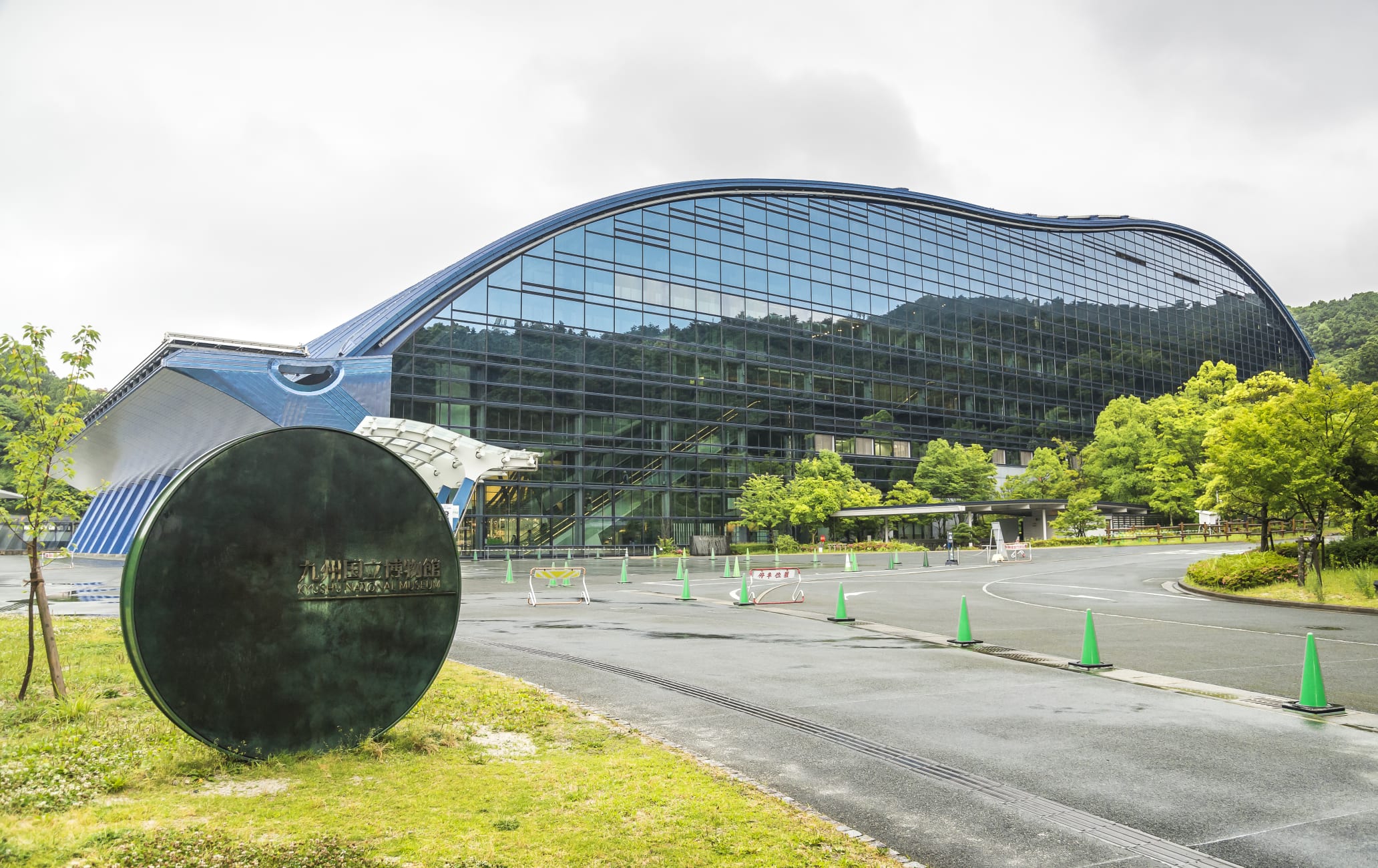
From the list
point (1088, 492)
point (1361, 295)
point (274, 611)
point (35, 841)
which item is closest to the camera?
point (35, 841)

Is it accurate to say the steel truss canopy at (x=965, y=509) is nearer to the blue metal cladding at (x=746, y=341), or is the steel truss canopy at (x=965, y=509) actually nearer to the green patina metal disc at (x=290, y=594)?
the blue metal cladding at (x=746, y=341)

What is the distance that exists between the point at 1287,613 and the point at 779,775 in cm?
1841

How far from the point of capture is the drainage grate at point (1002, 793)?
5410 millimetres

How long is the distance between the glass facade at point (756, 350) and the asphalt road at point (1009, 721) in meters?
37.5

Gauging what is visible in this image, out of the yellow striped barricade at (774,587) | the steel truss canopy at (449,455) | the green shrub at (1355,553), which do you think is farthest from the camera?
the steel truss canopy at (449,455)

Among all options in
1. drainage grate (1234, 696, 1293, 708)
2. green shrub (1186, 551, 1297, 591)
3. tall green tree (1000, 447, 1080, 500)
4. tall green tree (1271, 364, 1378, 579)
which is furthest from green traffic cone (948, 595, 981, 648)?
tall green tree (1000, 447, 1080, 500)

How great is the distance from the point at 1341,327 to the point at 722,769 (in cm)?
14077

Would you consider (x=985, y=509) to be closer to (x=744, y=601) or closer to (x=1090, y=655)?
(x=744, y=601)

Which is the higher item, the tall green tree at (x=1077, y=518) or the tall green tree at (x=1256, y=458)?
the tall green tree at (x=1256, y=458)

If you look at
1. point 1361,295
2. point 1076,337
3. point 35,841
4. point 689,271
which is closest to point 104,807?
point 35,841

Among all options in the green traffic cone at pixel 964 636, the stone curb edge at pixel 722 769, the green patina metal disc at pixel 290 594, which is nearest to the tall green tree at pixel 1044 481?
the green traffic cone at pixel 964 636

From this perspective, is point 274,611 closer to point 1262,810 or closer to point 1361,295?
point 1262,810

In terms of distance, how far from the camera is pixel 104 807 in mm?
5637

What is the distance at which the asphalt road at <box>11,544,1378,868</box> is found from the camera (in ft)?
19.2
